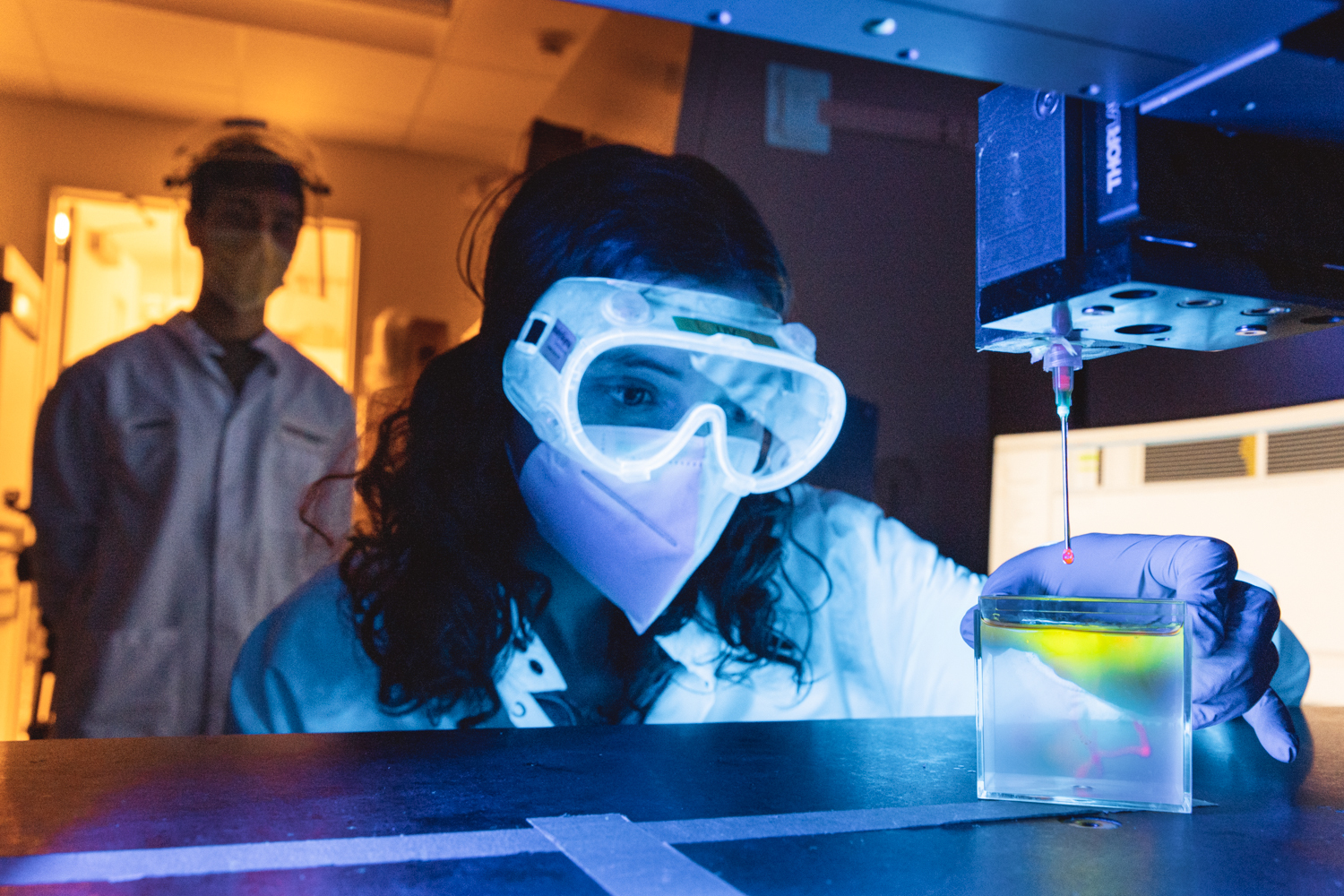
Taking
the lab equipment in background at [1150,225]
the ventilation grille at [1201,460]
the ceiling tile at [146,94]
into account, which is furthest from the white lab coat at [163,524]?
the lab equipment in background at [1150,225]

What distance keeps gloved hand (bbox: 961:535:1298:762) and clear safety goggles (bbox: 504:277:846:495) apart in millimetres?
493

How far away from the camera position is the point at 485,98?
3225mm

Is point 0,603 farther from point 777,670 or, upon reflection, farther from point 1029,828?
point 1029,828

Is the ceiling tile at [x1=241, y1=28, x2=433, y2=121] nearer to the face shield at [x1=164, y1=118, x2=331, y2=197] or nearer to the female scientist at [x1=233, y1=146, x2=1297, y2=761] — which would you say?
the face shield at [x1=164, y1=118, x2=331, y2=197]

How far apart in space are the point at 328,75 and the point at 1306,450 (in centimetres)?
288

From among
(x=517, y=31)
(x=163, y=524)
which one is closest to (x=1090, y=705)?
(x=163, y=524)

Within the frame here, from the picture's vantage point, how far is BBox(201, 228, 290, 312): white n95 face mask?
251 cm

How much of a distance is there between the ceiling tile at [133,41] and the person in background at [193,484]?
0.51 metres

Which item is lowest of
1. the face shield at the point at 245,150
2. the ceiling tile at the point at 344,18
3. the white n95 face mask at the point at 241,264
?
the white n95 face mask at the point at 241,264

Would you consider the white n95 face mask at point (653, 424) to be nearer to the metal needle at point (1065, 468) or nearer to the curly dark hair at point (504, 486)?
the curly dark hair at point (504, 486)

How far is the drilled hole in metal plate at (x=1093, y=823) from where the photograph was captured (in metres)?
0.54

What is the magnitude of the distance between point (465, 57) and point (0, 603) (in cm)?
209

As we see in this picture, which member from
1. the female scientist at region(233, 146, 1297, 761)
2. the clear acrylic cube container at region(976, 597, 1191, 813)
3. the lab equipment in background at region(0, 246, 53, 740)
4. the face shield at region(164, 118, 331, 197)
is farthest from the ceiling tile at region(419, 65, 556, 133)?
the clear acrylic cube container at region(976, 597, 1191, 813)

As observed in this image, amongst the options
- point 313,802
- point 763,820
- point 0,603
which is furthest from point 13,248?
point 763,820
